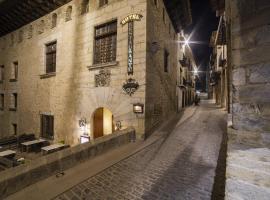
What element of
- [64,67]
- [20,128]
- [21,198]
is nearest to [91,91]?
[64,67]

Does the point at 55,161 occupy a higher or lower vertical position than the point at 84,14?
lower

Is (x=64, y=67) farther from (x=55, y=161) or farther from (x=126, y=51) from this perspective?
(x=55, y=161)

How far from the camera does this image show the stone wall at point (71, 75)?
8.12 m

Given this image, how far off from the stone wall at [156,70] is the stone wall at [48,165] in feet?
8.19

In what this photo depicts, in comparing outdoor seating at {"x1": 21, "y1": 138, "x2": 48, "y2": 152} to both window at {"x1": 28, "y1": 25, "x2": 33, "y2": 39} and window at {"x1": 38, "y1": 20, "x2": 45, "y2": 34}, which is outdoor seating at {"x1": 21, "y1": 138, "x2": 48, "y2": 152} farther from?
window at {"x1": 28, "y1": 25, "x2": 33, "y2": 39}

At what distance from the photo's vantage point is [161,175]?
14.9ft

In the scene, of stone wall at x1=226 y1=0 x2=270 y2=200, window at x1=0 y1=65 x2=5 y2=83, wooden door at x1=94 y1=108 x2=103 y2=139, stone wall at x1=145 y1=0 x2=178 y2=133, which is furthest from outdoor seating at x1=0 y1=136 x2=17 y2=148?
stone wall at x1=226 y1=0 x2=270 y2=200

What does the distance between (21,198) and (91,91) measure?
20.9 feet

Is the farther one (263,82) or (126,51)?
(126,51)

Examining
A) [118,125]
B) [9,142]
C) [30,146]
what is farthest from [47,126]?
[118,125]

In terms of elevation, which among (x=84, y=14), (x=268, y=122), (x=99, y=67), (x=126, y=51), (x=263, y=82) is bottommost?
(x=268, y=122)

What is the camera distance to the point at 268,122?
2145 mm

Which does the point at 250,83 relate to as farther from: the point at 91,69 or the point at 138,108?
the point at 91,69

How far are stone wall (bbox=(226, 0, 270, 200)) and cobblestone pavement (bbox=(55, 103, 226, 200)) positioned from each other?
6.60 feet
